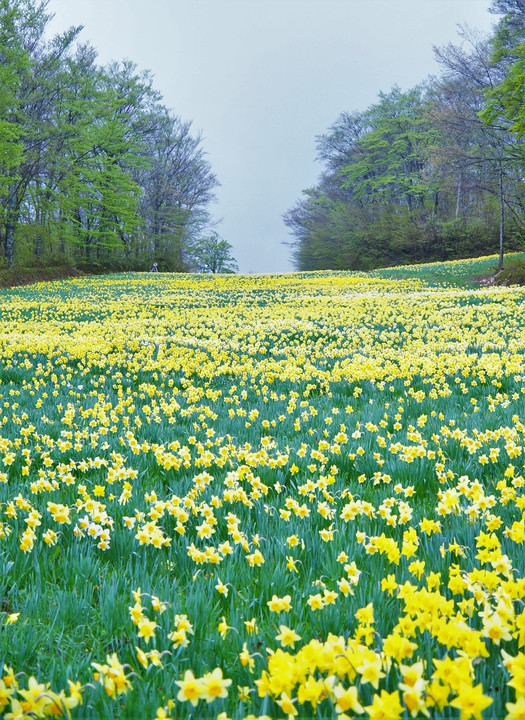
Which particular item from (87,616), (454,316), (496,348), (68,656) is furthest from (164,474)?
(454,316)

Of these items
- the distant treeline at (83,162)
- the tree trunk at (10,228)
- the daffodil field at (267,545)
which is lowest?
the daffodil field at (267,545)

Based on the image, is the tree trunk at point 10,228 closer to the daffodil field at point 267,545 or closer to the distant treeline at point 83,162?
the distant treeline at point 83,162

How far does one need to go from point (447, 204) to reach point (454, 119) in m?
26.5

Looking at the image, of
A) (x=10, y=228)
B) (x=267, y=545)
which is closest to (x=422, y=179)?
(x=10, y=228)

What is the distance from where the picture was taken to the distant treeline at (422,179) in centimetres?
2453

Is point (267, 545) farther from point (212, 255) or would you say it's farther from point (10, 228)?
point (212, 255)

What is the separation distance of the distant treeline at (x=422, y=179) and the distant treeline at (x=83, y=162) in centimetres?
1449

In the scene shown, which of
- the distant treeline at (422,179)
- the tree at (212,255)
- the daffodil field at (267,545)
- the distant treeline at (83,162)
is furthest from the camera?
the tree at (212,255)

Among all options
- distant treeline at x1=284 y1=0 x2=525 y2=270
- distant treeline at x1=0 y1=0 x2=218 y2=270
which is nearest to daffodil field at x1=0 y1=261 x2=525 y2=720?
distant treeline at x1=284 y1=0 x2=525 y2=270

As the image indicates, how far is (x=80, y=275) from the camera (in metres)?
34.9

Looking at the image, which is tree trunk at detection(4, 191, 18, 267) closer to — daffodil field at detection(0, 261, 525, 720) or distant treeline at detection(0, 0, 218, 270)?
distant treeline at detection(0, 0, 218, 270)

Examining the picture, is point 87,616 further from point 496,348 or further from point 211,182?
point 211,182

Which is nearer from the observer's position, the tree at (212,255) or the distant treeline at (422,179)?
the distant treeline at (422,179)

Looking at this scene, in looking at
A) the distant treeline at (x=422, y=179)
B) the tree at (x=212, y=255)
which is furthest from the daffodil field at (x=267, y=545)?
the tree at (x=212, y=255)
